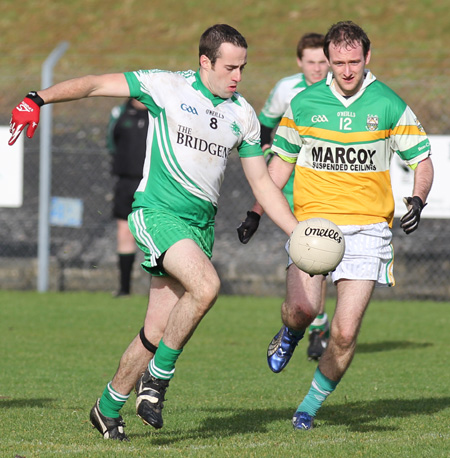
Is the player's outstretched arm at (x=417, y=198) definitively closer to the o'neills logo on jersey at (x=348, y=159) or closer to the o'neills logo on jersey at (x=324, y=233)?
the o'neills logo on jersey at (x=348, y=159)

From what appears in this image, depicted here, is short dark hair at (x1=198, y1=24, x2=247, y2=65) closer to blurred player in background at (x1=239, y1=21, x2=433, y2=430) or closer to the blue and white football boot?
blurred player in background at (x1=239, y1=21, x2=433, y2=430)

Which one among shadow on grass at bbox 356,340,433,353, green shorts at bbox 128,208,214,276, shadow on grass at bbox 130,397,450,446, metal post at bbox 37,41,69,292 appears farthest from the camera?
metal post at bbox 37,41,69,292

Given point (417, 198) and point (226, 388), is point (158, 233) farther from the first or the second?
point (226, 388)

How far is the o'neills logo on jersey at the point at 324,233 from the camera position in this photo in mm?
5520

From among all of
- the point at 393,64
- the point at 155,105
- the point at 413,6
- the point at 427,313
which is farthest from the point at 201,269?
the point at 413,6

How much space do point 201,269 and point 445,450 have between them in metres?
1.58

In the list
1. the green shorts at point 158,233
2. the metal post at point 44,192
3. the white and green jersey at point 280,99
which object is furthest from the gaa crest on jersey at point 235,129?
the metal post at point 44,192

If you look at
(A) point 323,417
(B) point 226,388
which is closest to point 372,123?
(A) point 323,417

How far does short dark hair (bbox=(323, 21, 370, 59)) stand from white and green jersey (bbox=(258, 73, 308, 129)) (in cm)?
286

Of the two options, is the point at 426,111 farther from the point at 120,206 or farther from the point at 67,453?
the point at 67,453

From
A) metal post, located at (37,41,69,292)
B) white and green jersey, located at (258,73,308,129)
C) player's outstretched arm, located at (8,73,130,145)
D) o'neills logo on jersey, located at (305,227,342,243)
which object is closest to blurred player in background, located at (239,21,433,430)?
o'neills logo on jersey, located at (305,227,342,243)

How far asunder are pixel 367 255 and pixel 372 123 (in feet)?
2.65

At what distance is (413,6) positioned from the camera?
31688mm

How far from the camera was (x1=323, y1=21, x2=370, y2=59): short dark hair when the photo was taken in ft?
19.6
